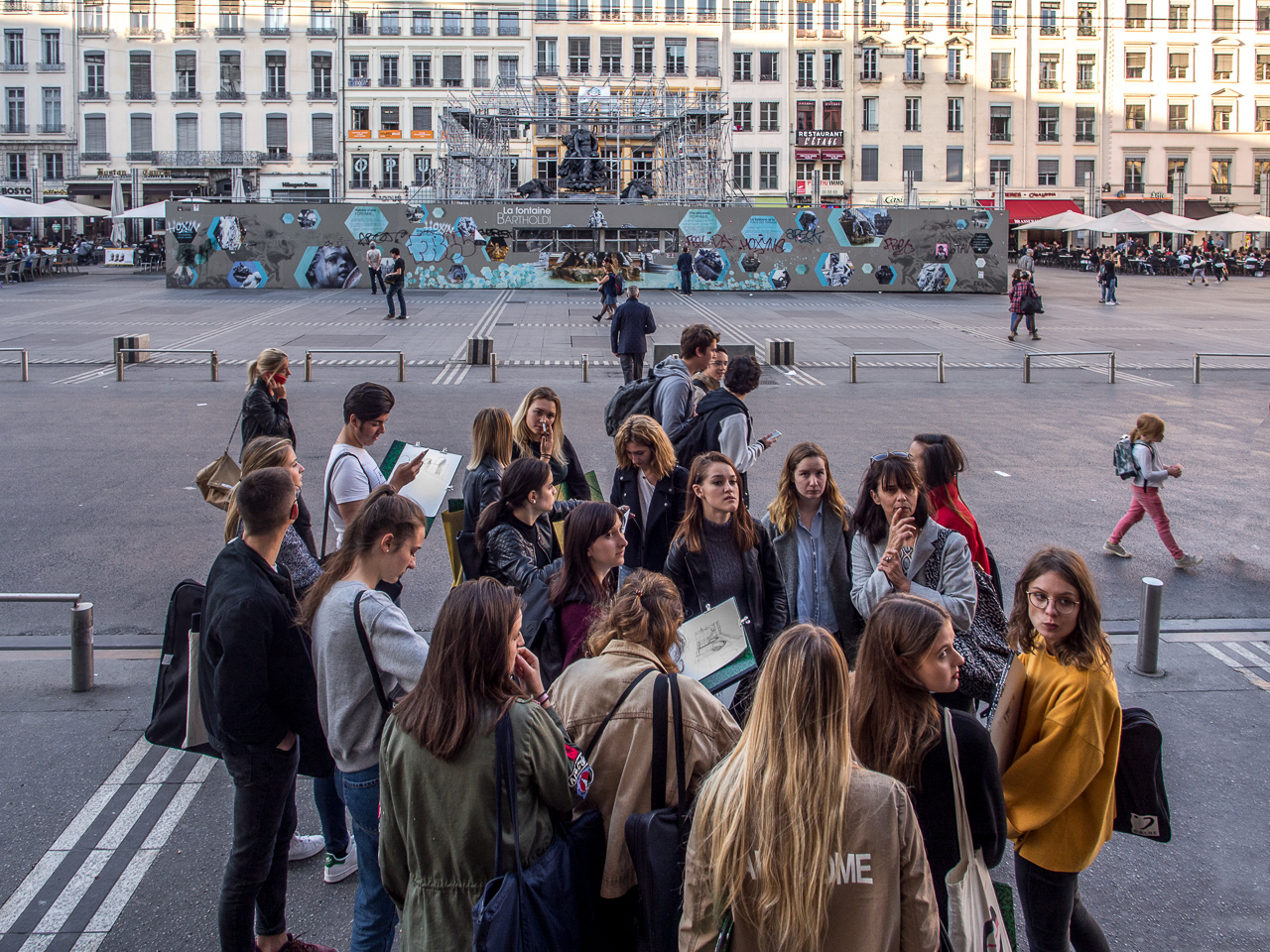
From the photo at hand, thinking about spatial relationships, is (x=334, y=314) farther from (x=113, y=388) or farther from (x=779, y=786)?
(x=779, y=786)

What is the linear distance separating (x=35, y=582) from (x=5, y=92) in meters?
70.2

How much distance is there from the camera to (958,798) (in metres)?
3.03

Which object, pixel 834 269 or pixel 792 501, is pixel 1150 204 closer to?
pixel 834 269

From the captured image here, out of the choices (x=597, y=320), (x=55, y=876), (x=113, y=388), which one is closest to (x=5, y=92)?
(x=597, y=320)

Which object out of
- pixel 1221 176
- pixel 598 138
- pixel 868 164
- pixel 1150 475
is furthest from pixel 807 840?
pixel 1221 176

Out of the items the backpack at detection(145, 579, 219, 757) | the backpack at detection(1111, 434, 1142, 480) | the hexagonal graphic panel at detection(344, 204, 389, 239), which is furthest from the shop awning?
the backpack at detection(145, 579, 219, 757)

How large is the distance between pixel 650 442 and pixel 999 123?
225 ft

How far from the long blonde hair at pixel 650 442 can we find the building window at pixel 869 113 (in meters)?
65.5

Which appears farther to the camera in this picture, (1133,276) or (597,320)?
(1133,276)

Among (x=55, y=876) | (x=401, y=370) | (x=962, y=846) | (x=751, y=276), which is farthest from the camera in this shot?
(x=751, y=276)

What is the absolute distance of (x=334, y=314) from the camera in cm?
3083

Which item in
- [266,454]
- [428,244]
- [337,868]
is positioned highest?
[428,244]

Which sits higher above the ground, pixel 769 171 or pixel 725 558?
pixel 769 171

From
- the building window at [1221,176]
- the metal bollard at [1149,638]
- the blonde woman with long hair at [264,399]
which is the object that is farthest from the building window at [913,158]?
the blonde woman with long hair at [264,399]
